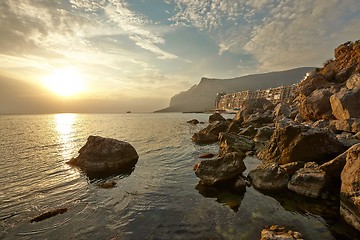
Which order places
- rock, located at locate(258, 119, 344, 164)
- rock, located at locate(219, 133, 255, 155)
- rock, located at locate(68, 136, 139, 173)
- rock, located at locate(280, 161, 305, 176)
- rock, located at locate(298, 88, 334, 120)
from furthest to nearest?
rock, located at locate(298, 88, 334, 120), rock, located at locate(219, 133, 255, 155), rock, located at locate(68, 136, 139, 173), rock, located at locate(258, 119, 344, 164), rock, located at locate(280, 161, 305, 176)

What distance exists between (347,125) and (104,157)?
26.9m

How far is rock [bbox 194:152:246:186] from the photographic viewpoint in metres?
14.3

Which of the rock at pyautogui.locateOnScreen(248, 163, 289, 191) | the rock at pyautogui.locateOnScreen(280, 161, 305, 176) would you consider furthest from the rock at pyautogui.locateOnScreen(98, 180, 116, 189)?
the rock at pyautogui.locateOnScreen(280, 161, 305, 176)

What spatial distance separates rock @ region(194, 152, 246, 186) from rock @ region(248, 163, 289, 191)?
126 centimetres

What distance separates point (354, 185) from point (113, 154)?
1881 cm

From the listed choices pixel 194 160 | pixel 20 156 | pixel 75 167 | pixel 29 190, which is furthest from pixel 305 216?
pixel 20 156

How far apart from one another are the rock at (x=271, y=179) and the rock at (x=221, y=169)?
1.26 m

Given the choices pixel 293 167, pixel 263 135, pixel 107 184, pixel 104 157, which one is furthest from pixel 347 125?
pixel 104 157

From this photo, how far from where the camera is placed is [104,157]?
20.4 metres

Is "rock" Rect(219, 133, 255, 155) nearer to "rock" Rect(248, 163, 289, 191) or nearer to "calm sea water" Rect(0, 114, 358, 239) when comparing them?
"calm sea water" Rect(0, 114, 358, 239)

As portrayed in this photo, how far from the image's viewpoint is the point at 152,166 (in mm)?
21453

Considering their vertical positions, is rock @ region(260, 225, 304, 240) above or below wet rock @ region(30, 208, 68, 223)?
above

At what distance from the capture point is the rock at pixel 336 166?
11461mm

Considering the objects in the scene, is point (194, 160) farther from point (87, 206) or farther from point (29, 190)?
point (29, 190)
